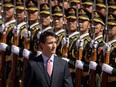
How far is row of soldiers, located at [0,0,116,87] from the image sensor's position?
22.4ft

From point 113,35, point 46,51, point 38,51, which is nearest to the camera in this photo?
point 46,51

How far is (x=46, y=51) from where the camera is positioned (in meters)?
5.10

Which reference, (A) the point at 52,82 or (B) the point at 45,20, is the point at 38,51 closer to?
(B) the point at 45,20

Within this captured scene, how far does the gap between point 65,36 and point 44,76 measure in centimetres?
248

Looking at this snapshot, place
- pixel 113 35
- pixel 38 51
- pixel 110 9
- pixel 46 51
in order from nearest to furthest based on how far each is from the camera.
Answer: pixel 46 51 < pixel 113 35 < pixel 38 51 < pixel 110 9

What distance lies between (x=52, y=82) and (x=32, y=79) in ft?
0.70

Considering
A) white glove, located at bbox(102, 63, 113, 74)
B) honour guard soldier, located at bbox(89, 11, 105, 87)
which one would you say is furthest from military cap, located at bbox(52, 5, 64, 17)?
white glove, located at bbox(102, 63, 113, 74)

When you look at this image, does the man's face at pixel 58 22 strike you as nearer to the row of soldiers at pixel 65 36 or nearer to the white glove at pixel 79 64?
the row of soldiers at pixel 65 36

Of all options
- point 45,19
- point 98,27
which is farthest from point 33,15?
point 98,27

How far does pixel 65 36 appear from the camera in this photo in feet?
25.0

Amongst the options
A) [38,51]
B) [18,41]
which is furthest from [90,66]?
[18,41]

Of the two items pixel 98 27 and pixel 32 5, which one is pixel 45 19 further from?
pixel 98 27

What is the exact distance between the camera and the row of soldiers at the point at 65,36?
682 centimetres

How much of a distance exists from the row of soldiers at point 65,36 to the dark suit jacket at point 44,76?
1.34m
